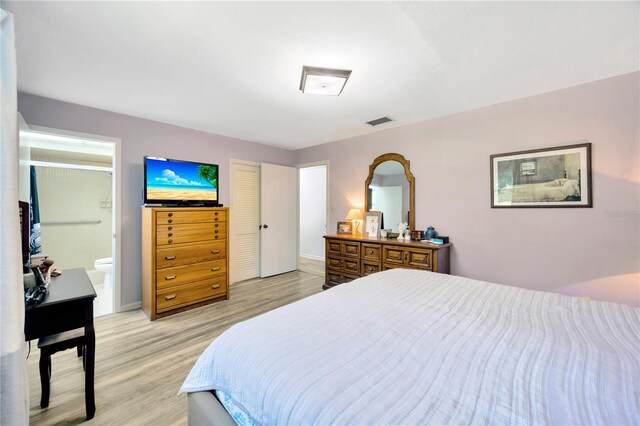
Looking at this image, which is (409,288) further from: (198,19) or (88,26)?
(88,26)

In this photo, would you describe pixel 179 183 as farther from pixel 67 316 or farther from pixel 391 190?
pixel 391 190

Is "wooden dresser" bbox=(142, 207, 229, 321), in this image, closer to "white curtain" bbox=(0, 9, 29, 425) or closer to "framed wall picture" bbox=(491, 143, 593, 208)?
"white curtain" bbox=(0, 9, 29, 425)

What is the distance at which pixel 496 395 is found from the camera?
0.74 metres

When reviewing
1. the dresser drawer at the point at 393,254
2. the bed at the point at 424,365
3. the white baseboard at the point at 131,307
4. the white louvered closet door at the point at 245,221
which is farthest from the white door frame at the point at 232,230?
the bed at the point at 424,365

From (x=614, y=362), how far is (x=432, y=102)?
2.60 m

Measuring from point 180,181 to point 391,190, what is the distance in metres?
2.93

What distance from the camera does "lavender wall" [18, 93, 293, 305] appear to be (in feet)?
8.79

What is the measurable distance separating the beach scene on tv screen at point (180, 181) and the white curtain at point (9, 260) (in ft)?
6.79

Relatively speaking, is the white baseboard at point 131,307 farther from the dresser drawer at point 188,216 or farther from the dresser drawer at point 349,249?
the dresser drawer at point 349,249

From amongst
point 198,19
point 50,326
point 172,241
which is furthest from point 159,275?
point 198,19

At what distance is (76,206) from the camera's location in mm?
4297

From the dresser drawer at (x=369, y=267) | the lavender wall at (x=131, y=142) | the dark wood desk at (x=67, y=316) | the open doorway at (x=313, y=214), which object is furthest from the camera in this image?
the open doorway at (x=313, y=214)

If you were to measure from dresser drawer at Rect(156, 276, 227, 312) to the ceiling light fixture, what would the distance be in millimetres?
2635

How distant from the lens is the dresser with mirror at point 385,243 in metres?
3.06
